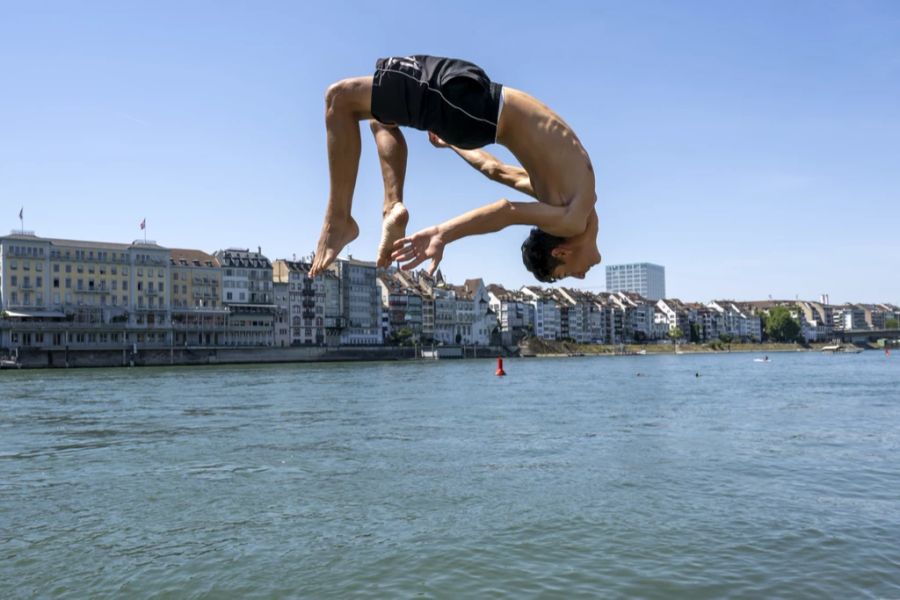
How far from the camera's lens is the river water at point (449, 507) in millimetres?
9758

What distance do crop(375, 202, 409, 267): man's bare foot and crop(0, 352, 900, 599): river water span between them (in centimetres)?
684

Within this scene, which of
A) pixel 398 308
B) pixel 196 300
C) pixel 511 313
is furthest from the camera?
pixel 511 313

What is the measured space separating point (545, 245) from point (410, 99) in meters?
0.95

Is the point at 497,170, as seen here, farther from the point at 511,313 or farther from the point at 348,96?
the point at 511,313

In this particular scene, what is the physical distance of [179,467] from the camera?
1775 centimetres

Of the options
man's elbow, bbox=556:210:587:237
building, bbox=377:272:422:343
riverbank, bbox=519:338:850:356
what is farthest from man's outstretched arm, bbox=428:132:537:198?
riverbank, bbox=519:338:850:356

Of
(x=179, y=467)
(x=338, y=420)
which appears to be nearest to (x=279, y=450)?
(x=179, y=467)

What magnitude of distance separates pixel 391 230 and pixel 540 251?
2.54ft

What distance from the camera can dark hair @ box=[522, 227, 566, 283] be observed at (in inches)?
145

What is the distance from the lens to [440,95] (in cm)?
322

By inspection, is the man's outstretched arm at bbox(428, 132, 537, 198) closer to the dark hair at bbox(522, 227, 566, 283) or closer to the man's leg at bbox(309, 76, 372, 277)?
the dark hair at bbox(522, 227, 566, 283)

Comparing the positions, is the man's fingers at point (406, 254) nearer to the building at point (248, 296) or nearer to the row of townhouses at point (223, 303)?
the row of townhouses at point (223, 303)

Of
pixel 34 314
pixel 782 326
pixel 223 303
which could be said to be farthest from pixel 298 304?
pixel 782 326

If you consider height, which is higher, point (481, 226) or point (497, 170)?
point (497, 170)
